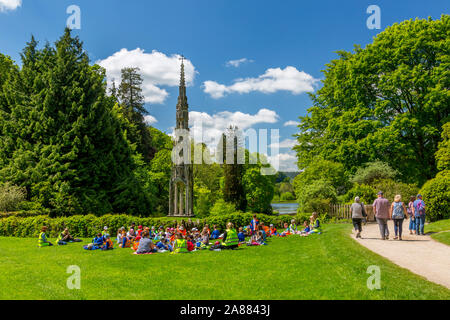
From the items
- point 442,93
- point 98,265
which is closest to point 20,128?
point 98,265

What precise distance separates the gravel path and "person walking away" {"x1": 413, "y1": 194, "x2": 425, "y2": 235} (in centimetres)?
44

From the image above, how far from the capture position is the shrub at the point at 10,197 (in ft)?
89.7

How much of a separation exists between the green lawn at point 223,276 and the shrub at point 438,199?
9554 millimetres

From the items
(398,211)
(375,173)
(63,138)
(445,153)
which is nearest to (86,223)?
(63,138)

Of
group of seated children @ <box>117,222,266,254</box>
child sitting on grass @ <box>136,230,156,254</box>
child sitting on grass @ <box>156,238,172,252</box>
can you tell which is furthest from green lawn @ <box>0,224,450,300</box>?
child sitting on grass @ <box>156,238,172,252</box>

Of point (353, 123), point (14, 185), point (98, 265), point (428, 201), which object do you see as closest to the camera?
point (98, 265)

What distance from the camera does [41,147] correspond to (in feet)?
106

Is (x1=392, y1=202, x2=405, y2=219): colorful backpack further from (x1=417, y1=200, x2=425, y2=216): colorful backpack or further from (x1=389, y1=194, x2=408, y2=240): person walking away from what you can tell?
(x1=417, y1=200, x2=425, y2=216): colorful backpack

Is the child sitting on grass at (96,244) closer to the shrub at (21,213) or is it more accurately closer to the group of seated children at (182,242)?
the group of seated children at (182,242)

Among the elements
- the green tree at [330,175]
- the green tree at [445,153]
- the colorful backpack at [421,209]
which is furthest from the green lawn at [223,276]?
the green tree at [330,175]
